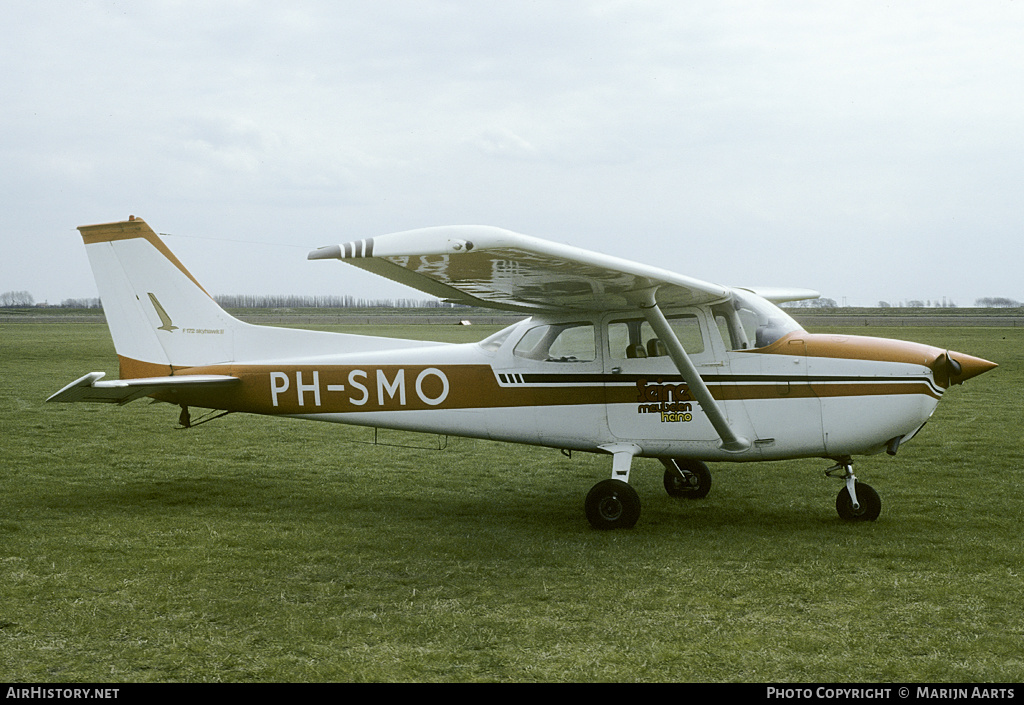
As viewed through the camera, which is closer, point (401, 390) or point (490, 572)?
point (490, 572)

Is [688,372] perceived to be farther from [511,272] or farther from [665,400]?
[511,272]

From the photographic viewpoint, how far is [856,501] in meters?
7.28

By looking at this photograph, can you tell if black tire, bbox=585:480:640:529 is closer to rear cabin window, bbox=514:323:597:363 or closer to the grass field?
the grass field

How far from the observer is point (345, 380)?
26.6 ft

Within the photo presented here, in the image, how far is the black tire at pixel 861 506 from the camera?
729 centimetres

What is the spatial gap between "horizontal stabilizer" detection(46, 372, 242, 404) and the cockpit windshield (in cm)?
479

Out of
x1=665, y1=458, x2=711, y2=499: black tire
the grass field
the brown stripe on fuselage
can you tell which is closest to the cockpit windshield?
the brown stripe on fuselage

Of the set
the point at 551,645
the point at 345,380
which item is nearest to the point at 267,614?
the point at 551,645

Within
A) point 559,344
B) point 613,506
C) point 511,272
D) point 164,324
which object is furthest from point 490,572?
point 164,324

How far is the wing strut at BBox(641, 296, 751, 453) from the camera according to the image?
6.74 m

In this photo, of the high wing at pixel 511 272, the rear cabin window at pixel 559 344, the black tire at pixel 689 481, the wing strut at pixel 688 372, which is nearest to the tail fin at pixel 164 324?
the rear cabin window at pixel 559 344

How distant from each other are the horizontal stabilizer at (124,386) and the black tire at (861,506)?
231 inches

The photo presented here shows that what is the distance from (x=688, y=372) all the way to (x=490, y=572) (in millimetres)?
2302

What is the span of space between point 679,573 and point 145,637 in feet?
11.4
